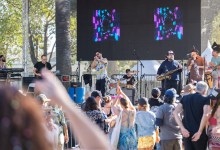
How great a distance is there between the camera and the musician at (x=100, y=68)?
19.1 m

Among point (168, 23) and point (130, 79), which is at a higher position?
point (168, 23)

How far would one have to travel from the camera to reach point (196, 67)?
17.3 meters

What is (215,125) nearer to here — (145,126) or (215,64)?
(145,126)

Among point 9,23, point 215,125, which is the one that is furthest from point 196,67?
point 9,23

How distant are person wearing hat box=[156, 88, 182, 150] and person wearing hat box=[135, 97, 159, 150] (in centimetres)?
20

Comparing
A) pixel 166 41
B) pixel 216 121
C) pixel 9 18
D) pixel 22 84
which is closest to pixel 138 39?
pixel 166 41

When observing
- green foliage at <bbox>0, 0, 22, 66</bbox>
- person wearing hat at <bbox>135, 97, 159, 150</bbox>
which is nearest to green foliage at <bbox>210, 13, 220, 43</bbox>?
green foliage at <bbox>0, 0, 22, 66</bbox>

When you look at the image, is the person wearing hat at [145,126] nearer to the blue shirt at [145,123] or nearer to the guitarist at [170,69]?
the blue shirt at [145,123]

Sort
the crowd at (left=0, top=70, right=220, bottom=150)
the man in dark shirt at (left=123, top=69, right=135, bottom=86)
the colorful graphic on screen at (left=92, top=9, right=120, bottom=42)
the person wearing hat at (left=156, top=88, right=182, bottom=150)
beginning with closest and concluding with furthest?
1. the crowd at (left=0, top=70, right=220, bottom=150)
2. the person wearing hat at (left=156, top=88, right=182, bottom=150)
3. the man in dark shirt at (left=123, top=69, right=135, bottom=86)
4. the colorful graphic on screen at (left=92, top=9, right=120, bottom=42)

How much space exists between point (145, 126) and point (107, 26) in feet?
37.6

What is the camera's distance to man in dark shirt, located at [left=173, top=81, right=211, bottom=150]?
9.05 meters

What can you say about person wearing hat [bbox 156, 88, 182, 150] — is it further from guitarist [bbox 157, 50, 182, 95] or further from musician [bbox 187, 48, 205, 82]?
guitarist [bbox 157, 50, 182, 95]

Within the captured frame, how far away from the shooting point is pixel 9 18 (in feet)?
136

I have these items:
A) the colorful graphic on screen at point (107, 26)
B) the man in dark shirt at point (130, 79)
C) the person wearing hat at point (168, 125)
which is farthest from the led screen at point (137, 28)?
the person wearing hat at point (168, 125)
